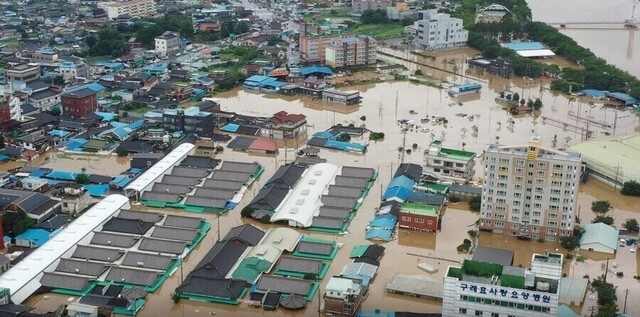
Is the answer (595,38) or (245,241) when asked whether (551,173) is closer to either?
(245,241)

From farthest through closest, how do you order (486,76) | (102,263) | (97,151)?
(486,76), (97,151), (102,263)

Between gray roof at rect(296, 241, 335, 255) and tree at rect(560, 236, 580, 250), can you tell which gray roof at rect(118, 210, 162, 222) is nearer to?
gray roof at rect(296, 241, 335, 255)

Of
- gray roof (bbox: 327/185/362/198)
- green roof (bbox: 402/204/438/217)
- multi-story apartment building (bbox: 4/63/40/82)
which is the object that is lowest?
gray roof (bbox: 327/185/362/198)

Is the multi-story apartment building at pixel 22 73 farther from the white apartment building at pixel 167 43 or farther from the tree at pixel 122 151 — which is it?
the tree at pixel 122 151

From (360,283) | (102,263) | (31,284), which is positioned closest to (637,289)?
(360,283)

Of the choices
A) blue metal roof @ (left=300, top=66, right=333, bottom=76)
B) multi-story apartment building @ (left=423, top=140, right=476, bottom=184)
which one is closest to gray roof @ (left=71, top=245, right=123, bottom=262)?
multi-story apartment building @ (left=423, top=140, right=476, bottom=184)

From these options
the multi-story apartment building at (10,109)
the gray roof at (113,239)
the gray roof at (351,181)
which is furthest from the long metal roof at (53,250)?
the multi-story apartment building at (10,109)
